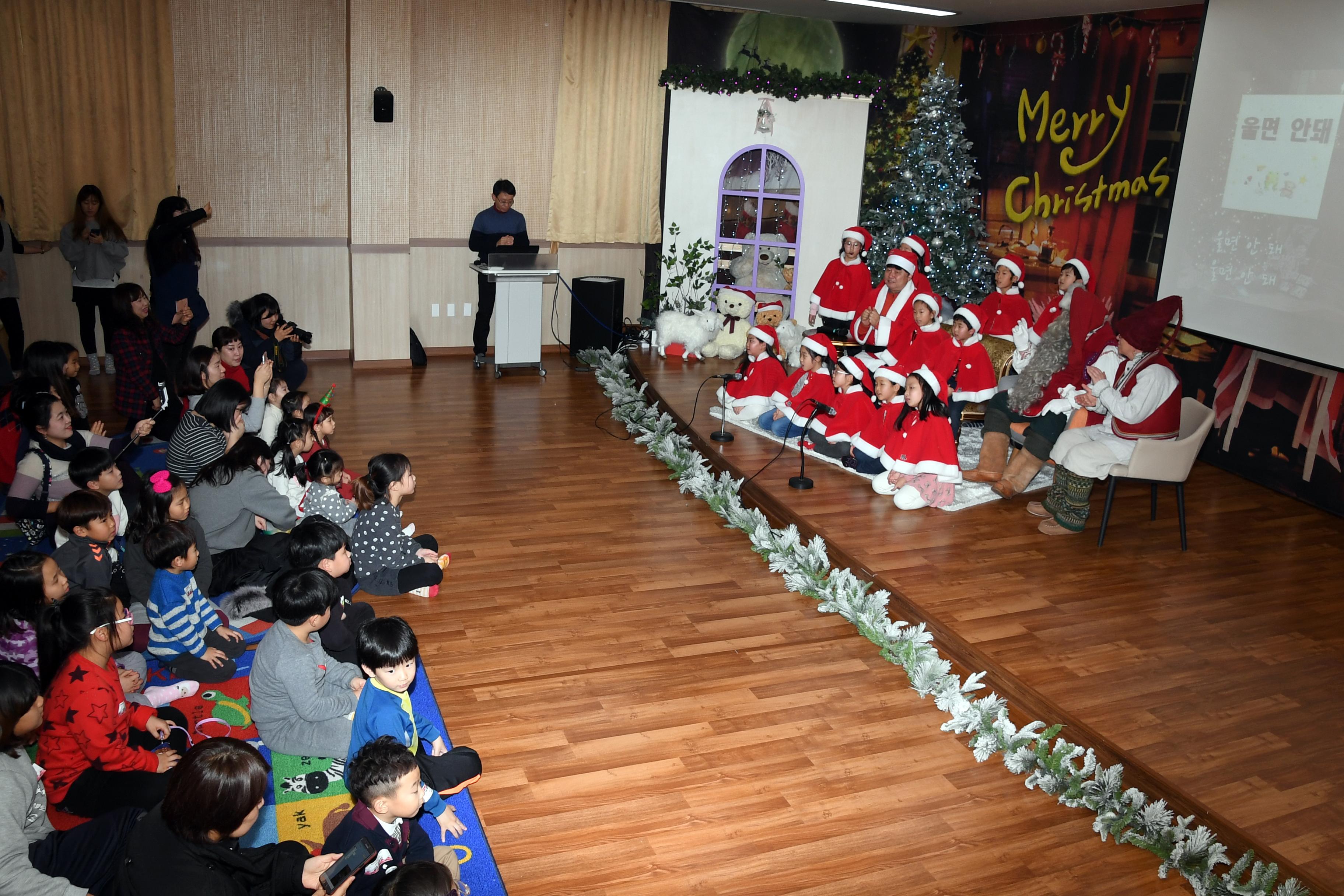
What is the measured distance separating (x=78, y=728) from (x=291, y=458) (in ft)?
7.87

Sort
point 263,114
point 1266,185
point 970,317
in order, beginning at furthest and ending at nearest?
point 263,114, point 970,317, point 1266,185

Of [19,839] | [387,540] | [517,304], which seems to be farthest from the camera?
[517,304]

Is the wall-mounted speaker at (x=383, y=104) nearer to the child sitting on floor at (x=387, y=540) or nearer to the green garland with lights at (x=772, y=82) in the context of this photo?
the green garland with lights at (x=772, y=82)

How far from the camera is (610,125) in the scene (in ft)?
30.7

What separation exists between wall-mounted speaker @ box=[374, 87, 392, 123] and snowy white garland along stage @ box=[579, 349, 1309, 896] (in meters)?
4.22

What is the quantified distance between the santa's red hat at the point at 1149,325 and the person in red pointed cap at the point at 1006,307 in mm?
2073

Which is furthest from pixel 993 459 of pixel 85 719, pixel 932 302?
pixel 85 719

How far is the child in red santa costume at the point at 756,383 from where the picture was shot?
741 centimetres

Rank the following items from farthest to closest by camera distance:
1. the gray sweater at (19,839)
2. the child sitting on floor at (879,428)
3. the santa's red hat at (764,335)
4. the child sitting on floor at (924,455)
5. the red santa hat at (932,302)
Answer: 1. the santa's red hat at (764,335)
2. the red santa hat at (932,302)
3. the child sitting on floor at (879,428)
4. the child sitting on floor at (924,455)
5. the gray sweater at (19,839)

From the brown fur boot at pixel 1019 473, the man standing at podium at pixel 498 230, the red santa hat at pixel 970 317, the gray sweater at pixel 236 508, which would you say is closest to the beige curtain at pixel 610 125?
the man standing at podium at pixel 498 230

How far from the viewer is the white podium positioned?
8633mm

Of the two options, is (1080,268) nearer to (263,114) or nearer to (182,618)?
(182,618)

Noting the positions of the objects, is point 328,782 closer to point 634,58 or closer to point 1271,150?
point 1271,150

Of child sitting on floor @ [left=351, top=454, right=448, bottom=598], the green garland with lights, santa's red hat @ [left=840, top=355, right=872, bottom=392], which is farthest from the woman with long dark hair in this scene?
santa's red hat @ [left=840, top=355, right=872, bottom=392]
